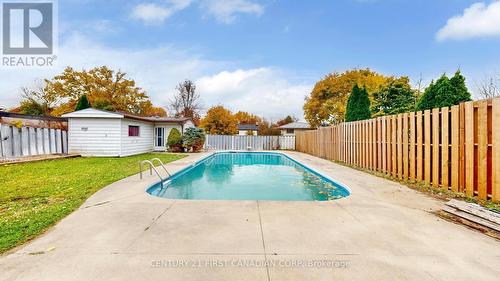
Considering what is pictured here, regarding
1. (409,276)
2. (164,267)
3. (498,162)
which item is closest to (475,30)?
(498,162)

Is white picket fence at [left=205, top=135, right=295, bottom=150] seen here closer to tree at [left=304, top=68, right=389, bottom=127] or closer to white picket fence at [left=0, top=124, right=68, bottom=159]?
tree at [left=304, top=68, right=389, bottom=127]

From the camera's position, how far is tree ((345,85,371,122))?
1217 centimetres

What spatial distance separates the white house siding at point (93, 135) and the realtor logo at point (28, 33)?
363 centimetres

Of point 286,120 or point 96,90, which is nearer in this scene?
point 96,90

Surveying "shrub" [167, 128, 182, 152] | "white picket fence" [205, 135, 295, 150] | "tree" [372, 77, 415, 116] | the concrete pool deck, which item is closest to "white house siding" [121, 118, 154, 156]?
"shrub" [167, 128, 182, 152]

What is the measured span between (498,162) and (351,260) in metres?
3.82

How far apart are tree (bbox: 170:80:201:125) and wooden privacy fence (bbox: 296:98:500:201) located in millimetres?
27144

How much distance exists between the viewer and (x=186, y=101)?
33281 mm

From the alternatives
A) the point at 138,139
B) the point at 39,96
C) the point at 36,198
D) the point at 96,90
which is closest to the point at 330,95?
the point at 138,139

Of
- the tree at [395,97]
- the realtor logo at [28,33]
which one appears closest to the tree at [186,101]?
the realtor logo at [28,33]

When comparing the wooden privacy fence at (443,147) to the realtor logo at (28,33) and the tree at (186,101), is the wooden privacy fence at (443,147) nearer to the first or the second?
the realtor logo at (28,33)

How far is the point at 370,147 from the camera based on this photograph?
877cm

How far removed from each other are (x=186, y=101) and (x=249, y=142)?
15.2 metres

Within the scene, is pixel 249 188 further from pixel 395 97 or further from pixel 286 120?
pixel 286 120
